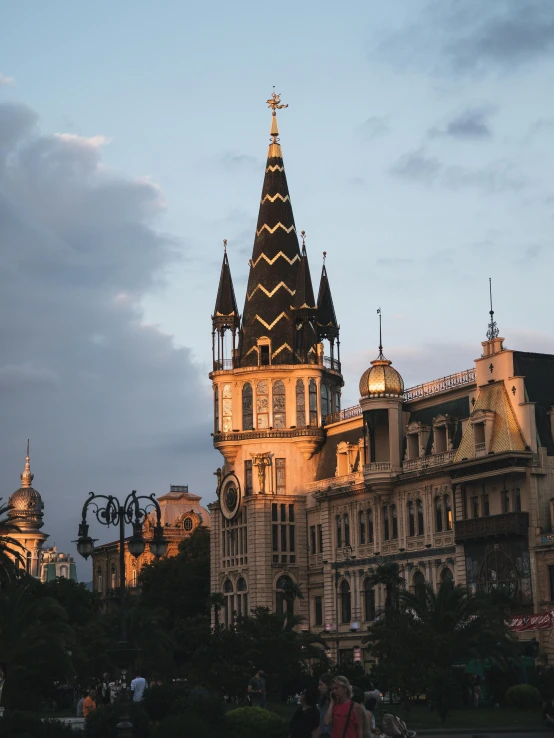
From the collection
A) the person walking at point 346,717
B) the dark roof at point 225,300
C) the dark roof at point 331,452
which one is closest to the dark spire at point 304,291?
the dark roof at point 225,300

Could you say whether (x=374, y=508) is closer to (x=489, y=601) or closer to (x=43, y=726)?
(x=489, y=601)

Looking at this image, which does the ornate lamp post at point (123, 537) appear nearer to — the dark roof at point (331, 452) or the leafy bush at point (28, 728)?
the leafy bush at point (28, 728)

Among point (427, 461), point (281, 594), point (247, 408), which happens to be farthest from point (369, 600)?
point (247, 408)

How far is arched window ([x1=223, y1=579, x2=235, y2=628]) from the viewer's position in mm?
92312

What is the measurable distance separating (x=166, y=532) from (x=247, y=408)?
44.5m

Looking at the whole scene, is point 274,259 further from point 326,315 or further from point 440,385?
point 440,385

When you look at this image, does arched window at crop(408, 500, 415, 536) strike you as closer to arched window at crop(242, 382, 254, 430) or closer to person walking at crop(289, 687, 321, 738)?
arched window at crop(242, 382, 254, 430)

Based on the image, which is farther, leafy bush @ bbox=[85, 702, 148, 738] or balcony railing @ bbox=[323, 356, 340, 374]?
balcony railing @ bbox=[323, 356, 340, 374]

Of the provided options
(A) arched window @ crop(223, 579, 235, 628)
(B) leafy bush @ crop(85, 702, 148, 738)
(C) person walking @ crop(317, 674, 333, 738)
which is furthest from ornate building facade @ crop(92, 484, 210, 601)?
(C) person walking @ crop(317, 674, 333, 738)

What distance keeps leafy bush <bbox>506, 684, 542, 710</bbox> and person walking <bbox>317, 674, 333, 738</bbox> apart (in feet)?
93.4

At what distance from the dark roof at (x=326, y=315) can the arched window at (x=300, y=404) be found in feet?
22.0

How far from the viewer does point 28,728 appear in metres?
32.7

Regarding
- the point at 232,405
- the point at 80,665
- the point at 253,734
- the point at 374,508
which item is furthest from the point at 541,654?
the point at 253,734

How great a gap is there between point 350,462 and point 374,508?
4.50m
